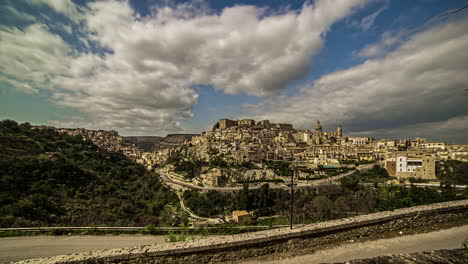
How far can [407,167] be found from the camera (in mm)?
31359

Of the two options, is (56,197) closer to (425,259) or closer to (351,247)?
(351,247)

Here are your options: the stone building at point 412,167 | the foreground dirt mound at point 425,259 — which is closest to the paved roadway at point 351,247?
the foreground dirt mound at point 425,259

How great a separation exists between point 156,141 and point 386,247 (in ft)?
448

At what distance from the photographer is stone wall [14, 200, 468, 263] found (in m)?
3.55

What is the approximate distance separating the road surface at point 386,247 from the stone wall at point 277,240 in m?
0.18

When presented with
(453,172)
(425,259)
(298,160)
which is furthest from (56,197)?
(453,172)

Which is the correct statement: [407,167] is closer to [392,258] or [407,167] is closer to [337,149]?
[337,149]

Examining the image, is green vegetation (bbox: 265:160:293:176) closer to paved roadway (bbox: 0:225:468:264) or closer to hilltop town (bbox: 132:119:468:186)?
hilltop town (bbox: 132:119:468:186)

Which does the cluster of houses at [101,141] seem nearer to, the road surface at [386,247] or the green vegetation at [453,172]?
the road surface at [386,247]

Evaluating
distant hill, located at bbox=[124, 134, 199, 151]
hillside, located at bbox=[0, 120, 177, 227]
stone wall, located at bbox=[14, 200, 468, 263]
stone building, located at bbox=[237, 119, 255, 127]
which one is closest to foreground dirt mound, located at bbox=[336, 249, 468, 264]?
stone wall, located at bbox=[14, 200, 468, 263]

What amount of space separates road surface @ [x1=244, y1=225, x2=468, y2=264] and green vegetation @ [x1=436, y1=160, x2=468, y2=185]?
1343 inches

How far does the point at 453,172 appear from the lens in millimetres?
29750

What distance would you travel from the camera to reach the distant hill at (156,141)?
353 feet

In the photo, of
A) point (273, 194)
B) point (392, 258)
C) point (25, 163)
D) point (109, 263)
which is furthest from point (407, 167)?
point (25, 163)
